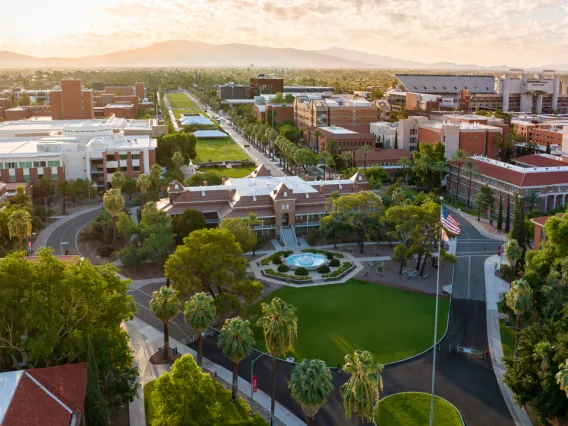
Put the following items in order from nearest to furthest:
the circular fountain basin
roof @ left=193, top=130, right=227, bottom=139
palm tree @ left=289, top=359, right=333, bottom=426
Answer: palm tree @ left=289, top=359, right=333, bottom=426 < the circular fountain basin < roof @ left=193, top=130, right=227, bottom=139

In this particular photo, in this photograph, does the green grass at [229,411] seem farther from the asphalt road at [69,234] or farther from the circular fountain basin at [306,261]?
the asphalt road at [69,234]

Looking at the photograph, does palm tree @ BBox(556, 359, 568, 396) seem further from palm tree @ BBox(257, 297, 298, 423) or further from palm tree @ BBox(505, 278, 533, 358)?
palm tree @ BBox(257, 297, 298, 423)

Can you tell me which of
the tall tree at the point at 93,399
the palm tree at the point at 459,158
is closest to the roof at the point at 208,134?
the palm tree at the point at 459,158

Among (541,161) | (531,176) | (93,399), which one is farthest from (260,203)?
(541,161)

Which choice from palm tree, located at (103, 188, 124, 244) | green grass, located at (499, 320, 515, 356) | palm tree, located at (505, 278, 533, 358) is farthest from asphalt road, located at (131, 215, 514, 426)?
palm tree, located at (103, 188, 124, 244)

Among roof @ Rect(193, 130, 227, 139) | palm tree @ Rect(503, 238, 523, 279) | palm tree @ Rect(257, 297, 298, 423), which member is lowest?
palm tree @ Rect(503, 238, 523, 279)

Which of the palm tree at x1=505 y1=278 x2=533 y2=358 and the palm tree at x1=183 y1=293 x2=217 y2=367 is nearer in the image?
the palm tree at x1=183 y1=293 x2=217 y2=367

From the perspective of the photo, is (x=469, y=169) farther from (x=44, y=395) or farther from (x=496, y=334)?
(x=44, y=395)
